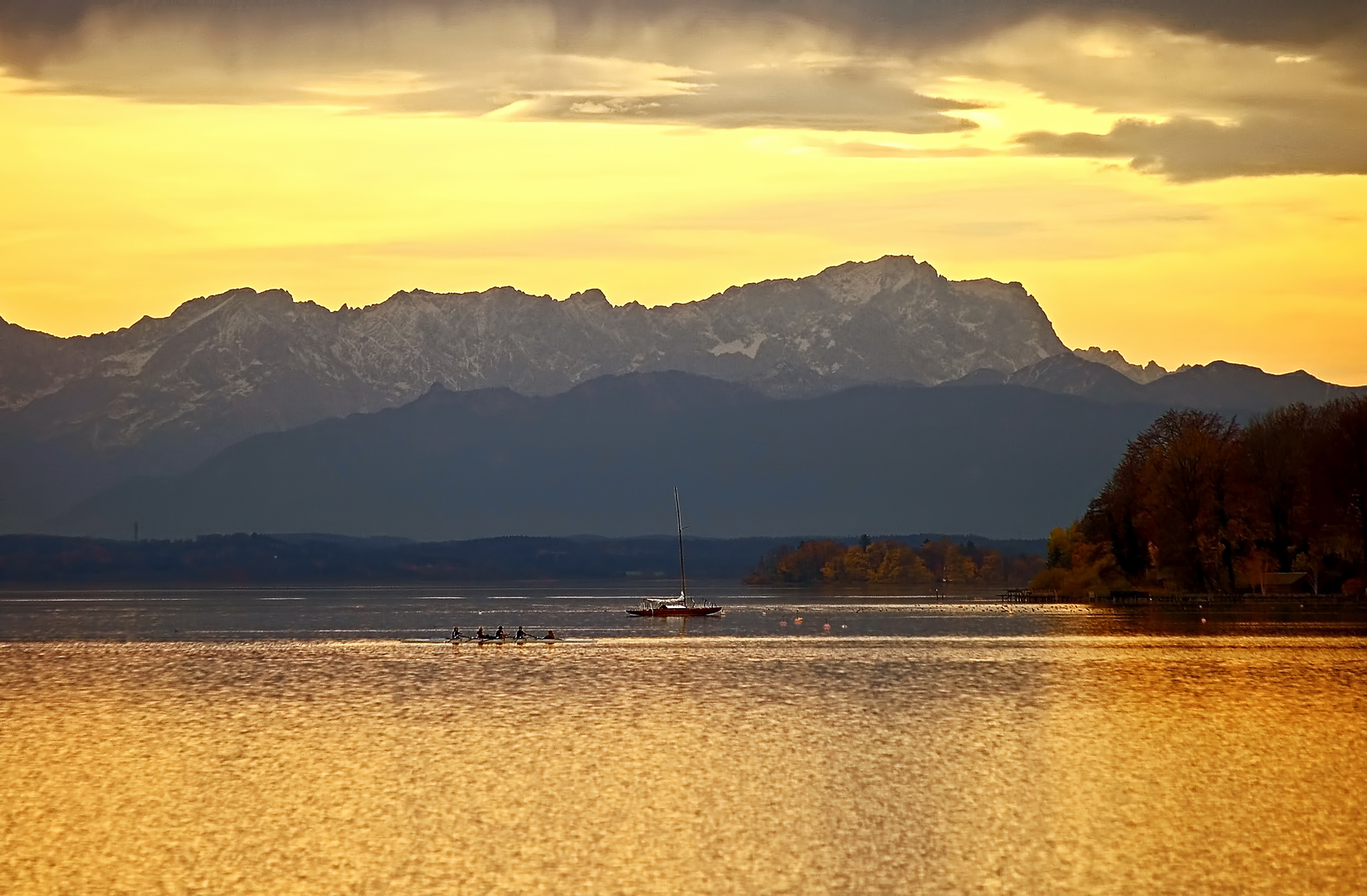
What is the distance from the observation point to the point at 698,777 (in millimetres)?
60469

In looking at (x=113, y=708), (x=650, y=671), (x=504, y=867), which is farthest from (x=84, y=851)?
(x=650, y=671)

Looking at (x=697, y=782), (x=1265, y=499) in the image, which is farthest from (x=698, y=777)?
(x=1265, y=499)

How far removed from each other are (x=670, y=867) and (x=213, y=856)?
12178 mm

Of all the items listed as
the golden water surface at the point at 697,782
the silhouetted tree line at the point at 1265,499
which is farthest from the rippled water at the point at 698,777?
the silhouetted tree line at the point at 1265,499

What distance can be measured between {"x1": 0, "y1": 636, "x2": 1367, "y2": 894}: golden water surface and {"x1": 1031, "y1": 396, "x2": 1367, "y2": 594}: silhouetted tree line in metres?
56.0

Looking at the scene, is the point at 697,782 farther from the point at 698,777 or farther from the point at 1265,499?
the point at 1265,499

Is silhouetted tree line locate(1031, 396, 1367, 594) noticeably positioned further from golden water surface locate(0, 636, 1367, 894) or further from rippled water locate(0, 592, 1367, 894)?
golden water surface locate(0, 636, 1367, 894)

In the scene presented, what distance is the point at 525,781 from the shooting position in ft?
196

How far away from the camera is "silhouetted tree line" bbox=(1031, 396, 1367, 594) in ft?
521

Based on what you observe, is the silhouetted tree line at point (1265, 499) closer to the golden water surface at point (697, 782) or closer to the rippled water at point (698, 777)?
the rippled water at point (698, 777)

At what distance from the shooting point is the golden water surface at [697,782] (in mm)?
44906

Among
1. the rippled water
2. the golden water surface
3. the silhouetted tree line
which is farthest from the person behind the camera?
the silhouetted tree line

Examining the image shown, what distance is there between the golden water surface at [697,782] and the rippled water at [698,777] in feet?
0.59

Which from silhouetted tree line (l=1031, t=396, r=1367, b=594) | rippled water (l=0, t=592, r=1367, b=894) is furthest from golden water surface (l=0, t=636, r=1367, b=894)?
silhouetted tree line (l=1031, t=396, r=1367, b=594)
